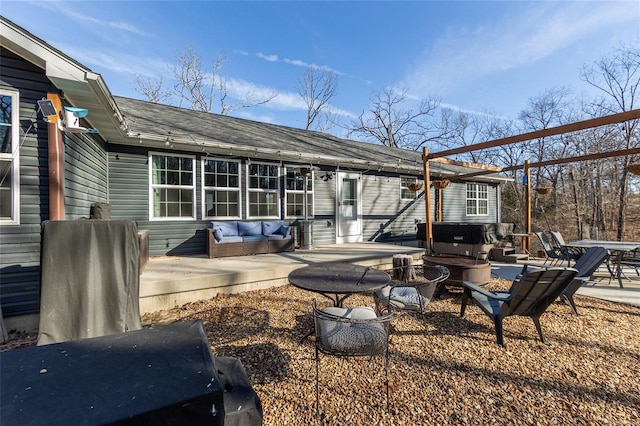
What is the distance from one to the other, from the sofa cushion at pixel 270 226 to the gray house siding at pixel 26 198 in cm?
435

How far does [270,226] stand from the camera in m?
7.54

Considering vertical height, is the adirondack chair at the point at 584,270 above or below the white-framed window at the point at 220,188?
below

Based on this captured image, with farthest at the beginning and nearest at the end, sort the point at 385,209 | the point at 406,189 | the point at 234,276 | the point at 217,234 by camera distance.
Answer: the point at 406,189
the point at 385,209
the point at 217,234
the point at 234,276

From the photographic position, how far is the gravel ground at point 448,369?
2.00 m

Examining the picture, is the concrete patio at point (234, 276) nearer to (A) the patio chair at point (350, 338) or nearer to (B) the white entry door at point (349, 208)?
(B) the white entry door at point (349, 208)

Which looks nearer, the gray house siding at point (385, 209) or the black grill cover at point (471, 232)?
the black grill cover at point (471, 232)

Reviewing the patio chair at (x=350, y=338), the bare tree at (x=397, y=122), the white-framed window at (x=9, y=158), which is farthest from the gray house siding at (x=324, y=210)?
the bare tree at (x=397, y=122)

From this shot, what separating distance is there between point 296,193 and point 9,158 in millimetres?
5800

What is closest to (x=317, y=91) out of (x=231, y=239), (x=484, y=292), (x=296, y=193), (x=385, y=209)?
(x=385, y=209)

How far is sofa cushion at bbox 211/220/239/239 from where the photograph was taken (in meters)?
6.77

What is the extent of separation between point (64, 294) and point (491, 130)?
2857 centimetres

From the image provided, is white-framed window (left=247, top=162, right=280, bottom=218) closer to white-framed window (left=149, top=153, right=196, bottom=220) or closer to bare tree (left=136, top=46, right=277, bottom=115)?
white-framed window (left=149, top=153, right=196, bottom=220)

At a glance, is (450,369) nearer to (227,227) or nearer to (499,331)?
(499,331)

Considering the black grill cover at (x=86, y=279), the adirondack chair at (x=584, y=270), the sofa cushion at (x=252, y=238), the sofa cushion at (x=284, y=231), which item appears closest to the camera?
the black grill cover at (x=86, y=279)
